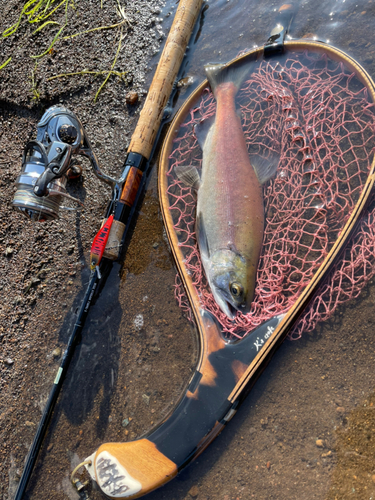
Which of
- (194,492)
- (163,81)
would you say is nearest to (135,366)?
(194,492)

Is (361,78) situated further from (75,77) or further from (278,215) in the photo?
(75,77)

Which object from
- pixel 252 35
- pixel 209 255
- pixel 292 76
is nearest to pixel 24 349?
pixel 209 255

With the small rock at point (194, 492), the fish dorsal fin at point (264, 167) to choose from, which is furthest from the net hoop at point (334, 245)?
the small rock at point (194, 492)

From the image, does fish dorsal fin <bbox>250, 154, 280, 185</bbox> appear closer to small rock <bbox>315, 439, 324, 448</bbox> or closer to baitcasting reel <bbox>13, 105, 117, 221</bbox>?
baitcasting reel <bbox>13, 105, 117, 221</bbox>

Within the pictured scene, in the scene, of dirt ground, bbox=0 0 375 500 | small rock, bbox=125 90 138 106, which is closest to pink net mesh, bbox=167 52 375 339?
dirt ground, bbox=0 0 375 500

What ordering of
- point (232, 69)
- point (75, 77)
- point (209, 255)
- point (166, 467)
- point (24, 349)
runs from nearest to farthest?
point (166, 467) → point (209, 255) → point (24, 349) → point (232, 69) → point (75, 77)

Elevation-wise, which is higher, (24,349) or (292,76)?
(292,76)
